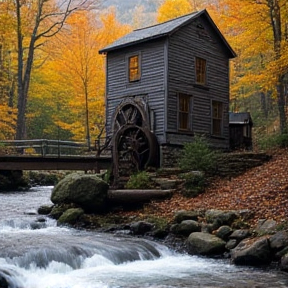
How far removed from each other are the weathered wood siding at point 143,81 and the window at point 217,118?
3.56 metres

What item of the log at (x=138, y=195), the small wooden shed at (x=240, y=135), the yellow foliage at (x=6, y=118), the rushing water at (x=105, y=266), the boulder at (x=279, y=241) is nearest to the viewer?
the rushing water at (x=105, y=266)

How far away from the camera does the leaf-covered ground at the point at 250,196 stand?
1188 centimetres

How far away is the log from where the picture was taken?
14.9 m

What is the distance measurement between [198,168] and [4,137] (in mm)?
20781

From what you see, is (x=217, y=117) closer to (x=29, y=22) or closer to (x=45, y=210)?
(x=45, y=210)

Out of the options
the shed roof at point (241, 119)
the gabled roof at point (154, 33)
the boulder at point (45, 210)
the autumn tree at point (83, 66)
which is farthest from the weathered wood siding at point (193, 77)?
the autumn tree at point (83, 66)

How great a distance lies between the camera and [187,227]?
12.1 meters

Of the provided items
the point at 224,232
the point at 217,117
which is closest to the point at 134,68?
the point at 217,117

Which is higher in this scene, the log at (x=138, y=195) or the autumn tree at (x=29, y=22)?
the autumn tree at (x=29, y=22)

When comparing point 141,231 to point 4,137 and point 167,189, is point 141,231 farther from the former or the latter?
point 4,137

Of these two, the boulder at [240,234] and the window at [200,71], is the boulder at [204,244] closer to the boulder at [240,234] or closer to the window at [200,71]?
the boulder at [240,234]

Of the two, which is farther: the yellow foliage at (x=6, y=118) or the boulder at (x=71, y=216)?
the yellow foliage at (x=6, y=118)

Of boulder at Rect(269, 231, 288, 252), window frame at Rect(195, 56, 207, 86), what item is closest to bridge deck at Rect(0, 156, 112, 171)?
window frame at Rect(195, 56, 207, 86)

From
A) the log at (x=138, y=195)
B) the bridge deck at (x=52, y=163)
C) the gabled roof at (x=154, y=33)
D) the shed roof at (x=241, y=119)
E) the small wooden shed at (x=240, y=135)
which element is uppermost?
the gabled roof at (x=154, y=33)
